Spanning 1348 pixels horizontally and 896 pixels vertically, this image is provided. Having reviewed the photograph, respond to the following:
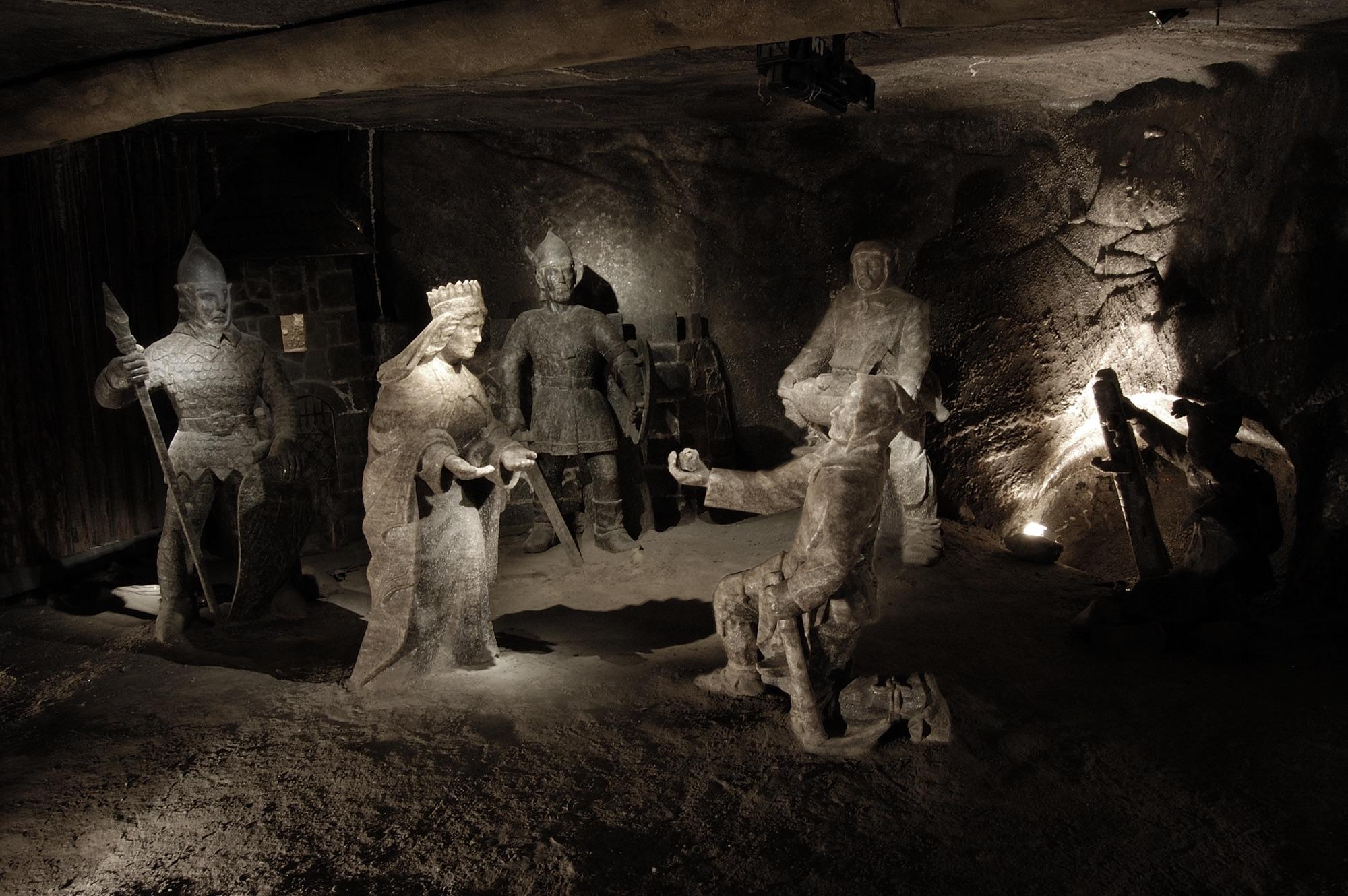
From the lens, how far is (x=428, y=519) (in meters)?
5.13

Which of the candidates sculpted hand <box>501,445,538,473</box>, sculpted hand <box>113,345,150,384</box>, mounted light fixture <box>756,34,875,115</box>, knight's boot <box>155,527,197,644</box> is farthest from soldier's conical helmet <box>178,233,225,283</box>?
mounted light fixture <box>756,34,875,115</box>

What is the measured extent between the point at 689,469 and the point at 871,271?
2.86 meters

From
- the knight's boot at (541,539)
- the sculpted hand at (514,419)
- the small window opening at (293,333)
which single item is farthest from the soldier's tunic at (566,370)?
the small window opening at (293,333)

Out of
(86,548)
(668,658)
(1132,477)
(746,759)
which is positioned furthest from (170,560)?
(1132,477)

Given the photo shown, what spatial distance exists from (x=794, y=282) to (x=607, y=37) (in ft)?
16.4

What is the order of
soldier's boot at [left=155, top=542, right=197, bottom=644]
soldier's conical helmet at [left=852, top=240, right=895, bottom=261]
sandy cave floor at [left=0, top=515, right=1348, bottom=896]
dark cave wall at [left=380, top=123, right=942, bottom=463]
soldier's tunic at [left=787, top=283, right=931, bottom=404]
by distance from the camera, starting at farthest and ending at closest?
dark cave wall at [left=380, top=123, right=942, bottom=463] → soldier's conical helmet at [left=852, top=240, right=895, bottom=261] → soldier's tunic at [left=787, top=283, right=931, bottom=404] → soldier's boot at [left=155, top=542, right=197, bottom=644] → sandy cave floor at [left=0, top=515, right=1348, bottom=896]

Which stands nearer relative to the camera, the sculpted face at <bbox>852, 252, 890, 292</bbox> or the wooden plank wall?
the sculpted face at <bbox>852, 252, 890, 292</bbox>

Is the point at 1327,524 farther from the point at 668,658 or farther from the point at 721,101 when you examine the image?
the point at 721,101

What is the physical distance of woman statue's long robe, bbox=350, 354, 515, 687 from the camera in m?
5.01

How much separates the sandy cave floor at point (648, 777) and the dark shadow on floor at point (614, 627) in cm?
10

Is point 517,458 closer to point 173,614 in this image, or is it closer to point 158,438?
point 158,438

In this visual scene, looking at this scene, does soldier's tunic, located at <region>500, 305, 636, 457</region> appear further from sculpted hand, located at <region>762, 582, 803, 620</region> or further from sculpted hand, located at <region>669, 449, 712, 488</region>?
sculpted hand, located at <region>762, 582, 803, 620</region>

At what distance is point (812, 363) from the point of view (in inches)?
281

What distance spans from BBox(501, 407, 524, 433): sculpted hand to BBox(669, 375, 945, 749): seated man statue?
335 centimetres
